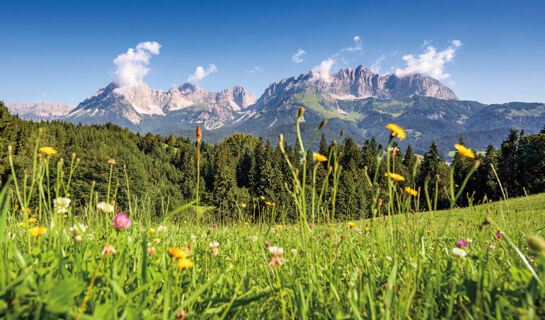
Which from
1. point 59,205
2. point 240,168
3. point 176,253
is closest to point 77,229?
point 59,205

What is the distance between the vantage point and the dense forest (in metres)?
31.4

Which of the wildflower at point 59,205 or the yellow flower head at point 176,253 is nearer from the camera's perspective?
the yellow flower head at point 176,253

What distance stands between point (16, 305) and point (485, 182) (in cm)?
5965

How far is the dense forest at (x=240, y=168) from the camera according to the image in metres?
31.4

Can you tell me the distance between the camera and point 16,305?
81 centimetres

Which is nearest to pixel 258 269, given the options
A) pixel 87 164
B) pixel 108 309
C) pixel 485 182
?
pixel 108 309

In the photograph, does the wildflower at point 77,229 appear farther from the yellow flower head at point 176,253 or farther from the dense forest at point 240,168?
the dense forest at point 240,168

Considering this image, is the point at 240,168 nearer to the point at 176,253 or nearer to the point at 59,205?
the point at 59,205

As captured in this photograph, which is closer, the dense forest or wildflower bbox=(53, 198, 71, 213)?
wildflower bbox=(53, 198, 71, 213)

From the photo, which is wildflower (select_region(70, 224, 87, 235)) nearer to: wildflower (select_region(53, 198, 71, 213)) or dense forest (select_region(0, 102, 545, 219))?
wildflower (select_region(53, 198, 71, 213))

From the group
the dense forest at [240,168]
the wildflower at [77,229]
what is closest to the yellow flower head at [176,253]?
the wildflower at [77,229]

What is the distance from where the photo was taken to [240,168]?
7456cm

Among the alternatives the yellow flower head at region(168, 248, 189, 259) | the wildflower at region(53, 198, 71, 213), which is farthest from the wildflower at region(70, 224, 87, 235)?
the yellow flower head at region(168, 248, 189, 259)

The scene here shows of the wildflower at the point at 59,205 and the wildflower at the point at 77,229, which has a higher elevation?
the wildflower at the point at 59,205
